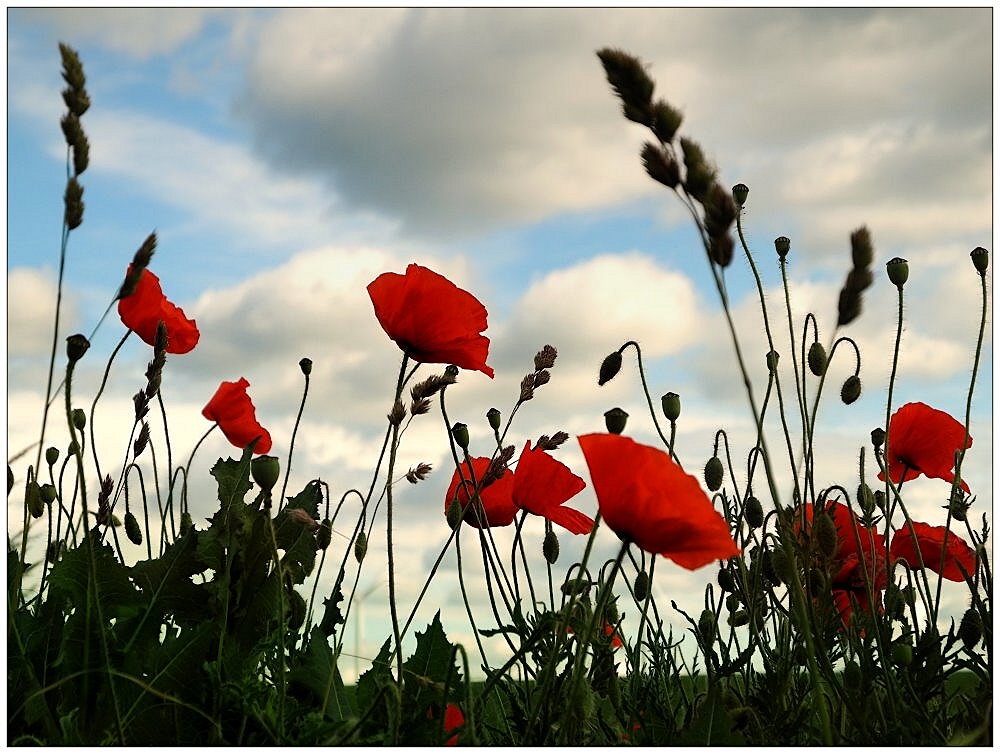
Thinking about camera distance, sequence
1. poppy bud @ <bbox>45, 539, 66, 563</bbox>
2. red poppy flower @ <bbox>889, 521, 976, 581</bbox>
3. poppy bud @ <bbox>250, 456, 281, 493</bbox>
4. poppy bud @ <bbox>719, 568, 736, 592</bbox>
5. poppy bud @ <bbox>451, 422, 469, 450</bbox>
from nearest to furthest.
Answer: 1. poppy bud @ <bbox>250, 456, 281, 493</bbox>
2. poppy bud @ <bbox>451, 422, 469, 450</bbox>
3. poppy bud @ <bbox>719, 568, 736, 592</bbox>
4. red poppy flower @ <bbox>889, 521, 976, 581</bbox>
5. poppy bud @ <bbox>45, 539, 66, 563</bbox>

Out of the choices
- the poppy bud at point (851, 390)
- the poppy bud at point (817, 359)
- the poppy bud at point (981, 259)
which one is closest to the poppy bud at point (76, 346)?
the poppy bud at point (817, 359)

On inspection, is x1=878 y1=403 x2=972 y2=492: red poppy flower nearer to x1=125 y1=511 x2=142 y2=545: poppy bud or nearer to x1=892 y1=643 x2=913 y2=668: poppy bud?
x1=892 y1=643 x2=913 y2=668: poppy bud

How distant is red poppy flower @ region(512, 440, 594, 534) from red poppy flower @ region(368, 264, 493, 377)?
264 millimetres

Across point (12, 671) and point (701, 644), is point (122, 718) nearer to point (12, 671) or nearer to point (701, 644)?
point (12, 671)

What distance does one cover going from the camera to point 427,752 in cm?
127

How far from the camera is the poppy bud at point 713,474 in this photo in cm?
209

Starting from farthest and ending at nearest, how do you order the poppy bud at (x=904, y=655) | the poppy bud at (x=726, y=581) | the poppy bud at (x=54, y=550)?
the poppy bud at (x=54, y=550) < the poppy bud at (x=726, y=581) < the poppy bud at (x=904, y=655)

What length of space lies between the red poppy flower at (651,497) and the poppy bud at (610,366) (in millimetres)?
690

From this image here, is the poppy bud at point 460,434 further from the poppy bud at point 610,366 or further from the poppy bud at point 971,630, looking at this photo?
the poppy bud at point 971,630

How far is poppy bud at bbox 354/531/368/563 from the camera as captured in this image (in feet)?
6.33

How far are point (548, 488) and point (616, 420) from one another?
0.23 m

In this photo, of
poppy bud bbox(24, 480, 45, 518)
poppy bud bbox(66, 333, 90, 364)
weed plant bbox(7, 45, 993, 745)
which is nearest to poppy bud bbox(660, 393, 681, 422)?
weed plant bbox(7, 45, 993, 745)

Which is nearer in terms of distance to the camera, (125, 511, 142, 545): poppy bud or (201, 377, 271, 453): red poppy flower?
(201, 377, 271, 453): red poppy flower

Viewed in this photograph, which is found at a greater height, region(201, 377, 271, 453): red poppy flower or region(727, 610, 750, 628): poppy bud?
region(201, 377, 271, 453): red poppy flower
